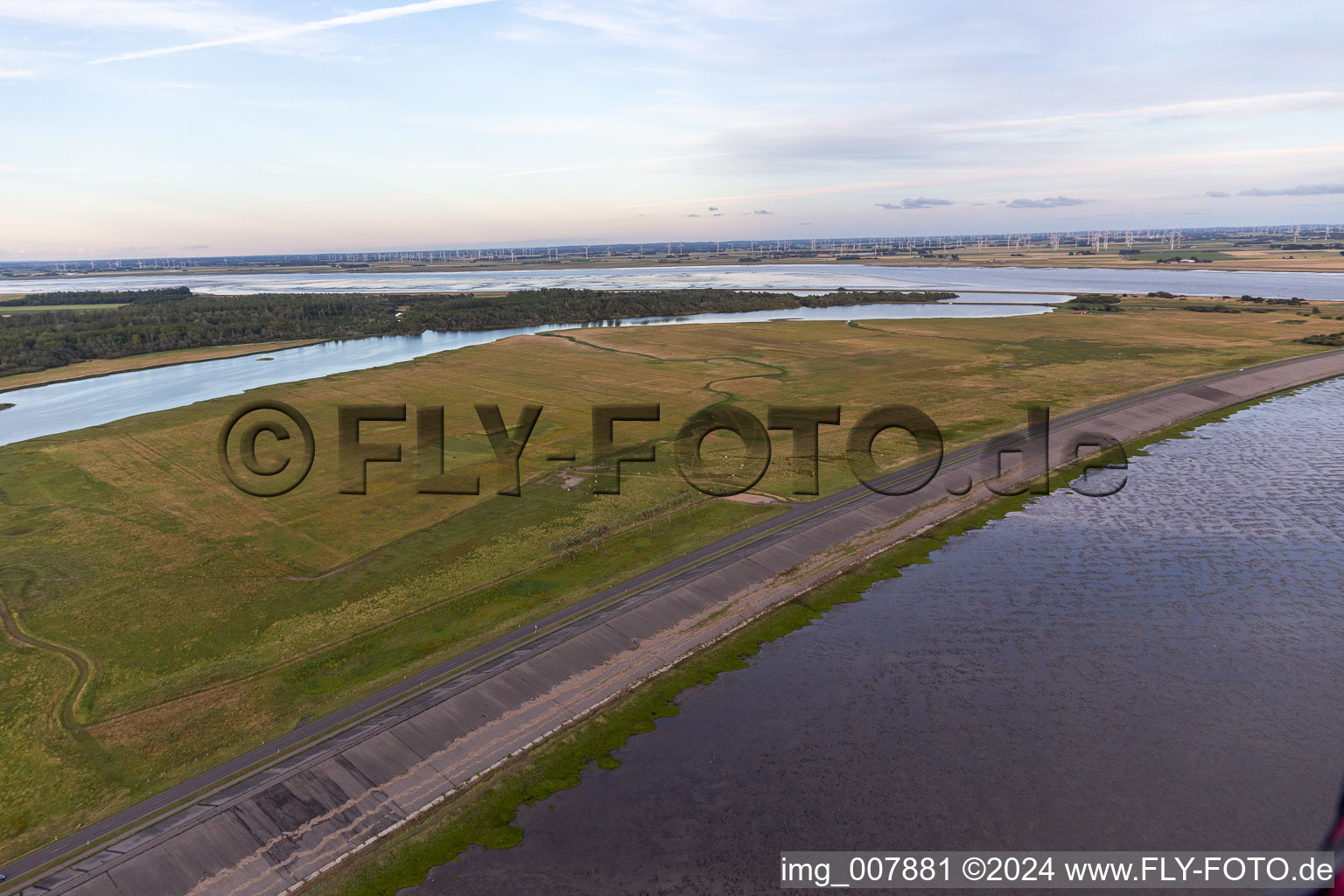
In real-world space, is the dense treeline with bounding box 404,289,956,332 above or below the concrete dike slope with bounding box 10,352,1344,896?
above

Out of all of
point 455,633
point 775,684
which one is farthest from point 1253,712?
point 455,633

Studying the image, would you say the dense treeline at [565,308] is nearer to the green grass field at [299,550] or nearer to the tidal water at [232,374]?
the tidal water at [232,374]

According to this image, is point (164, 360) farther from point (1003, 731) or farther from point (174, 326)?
point (1003, 731)

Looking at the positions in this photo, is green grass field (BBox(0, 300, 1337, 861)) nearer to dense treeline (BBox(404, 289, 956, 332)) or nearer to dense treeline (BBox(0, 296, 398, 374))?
dense treeline (BBox(0, 296, 398, 374))

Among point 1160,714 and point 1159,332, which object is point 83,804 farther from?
point 1159,332

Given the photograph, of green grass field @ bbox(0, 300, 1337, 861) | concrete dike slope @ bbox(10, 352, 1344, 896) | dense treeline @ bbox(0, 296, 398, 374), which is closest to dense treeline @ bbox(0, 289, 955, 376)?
dense treeline @ bbox(0, 296, 398, 374)

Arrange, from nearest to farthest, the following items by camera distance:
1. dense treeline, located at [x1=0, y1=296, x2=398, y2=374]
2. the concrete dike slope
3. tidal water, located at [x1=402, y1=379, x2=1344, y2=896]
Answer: the concrete dike slope
tidal water, located at [x1=402, y1=379, x2=1344, y2=896]
dense treeline, located at [x1=0, y1=296, x2=398, y2=374]

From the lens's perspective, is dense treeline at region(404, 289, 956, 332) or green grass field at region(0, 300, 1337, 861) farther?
dense treeline at region(404, 289, 956, 332)
